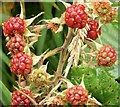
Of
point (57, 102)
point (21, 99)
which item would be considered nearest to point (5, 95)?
point (21, 99)

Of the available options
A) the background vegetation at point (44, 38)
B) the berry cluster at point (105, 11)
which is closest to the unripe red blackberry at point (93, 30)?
the berry cluster at point (105, 11)

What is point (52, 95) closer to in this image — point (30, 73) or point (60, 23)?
point (30, 73)

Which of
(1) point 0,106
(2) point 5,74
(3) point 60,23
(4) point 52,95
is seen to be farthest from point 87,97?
(2) point 5,74

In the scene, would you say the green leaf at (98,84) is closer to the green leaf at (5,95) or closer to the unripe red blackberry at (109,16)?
the unripe red blackberry at (109,16)

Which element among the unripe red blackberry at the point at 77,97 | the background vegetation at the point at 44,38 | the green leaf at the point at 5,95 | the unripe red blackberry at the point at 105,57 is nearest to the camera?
the unripe red blackberry at the point at 77,97

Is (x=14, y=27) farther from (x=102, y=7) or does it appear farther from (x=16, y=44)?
(x=102, y=7)

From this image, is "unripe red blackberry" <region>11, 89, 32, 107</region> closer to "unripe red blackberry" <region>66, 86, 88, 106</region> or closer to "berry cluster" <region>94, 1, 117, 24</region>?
"unripe red blackberry" <region>66, 86, 88, 106</region>

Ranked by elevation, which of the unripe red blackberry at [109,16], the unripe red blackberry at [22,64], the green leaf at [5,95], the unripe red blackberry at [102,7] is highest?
the unripe red blackberry at [102,7]
